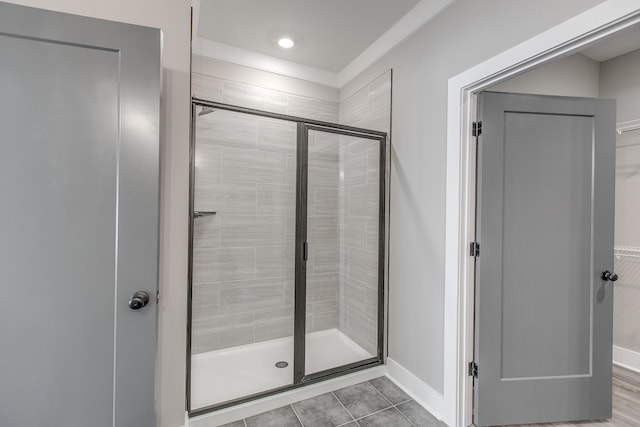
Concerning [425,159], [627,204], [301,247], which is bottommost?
[301,247]

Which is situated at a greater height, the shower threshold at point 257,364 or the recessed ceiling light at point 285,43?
the recessed ceiling light at point 285,43

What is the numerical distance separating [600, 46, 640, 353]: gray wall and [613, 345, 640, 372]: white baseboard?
0.04m

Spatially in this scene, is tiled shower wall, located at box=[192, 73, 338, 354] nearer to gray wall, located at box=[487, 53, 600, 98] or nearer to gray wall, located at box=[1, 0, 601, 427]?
gray wall, located at box=[1, 0, 601, 427]

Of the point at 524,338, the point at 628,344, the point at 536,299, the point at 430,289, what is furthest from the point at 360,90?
the point at 628,344

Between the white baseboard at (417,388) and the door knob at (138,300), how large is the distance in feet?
5.96

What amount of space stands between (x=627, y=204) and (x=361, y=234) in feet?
7.77

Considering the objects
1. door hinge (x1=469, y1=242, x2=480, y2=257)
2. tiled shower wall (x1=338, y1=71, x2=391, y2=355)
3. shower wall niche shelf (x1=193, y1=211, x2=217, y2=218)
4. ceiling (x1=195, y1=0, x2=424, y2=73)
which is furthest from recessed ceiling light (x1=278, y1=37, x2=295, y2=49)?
door hinge (x1=469, y1=242, x2=480, y2=257)

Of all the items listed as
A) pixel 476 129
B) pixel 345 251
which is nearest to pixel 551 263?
pixel 476 129

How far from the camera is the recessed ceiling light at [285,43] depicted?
7.93 ft

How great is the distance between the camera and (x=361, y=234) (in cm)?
240

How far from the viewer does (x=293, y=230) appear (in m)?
2.12

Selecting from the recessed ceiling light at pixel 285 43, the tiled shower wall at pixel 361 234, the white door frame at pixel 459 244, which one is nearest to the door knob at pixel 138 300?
the tiled shower wall at pixel 361 234

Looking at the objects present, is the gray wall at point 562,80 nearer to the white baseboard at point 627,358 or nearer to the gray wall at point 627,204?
the gray wall at point 627,204

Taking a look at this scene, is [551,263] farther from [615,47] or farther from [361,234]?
[615,47]
